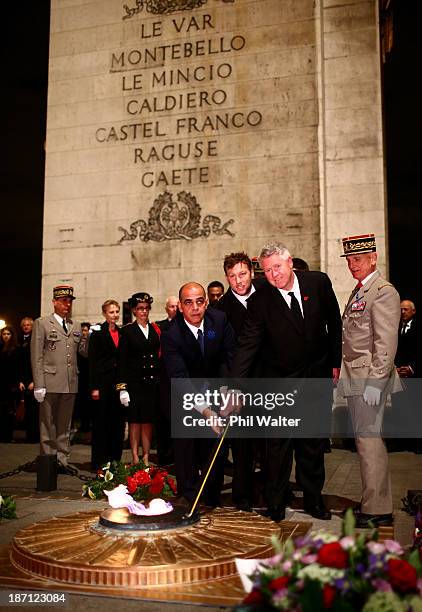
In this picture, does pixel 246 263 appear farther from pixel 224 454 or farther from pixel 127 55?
pixel 127 55

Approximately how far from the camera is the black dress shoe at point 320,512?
5.30 metres

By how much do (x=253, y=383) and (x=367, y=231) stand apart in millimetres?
5298

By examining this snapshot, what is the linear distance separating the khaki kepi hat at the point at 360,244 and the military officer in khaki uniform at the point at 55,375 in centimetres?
384

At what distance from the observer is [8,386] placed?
1152 centimetres

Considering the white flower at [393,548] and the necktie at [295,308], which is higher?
the necktie at [295,308]

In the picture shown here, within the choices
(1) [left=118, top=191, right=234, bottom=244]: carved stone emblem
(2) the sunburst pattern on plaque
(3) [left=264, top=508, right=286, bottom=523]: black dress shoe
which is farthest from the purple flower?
(1) [left=118, top=191, right=234, bottom=244]: carved stone emblem

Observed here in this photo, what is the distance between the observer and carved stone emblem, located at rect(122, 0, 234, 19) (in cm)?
1159

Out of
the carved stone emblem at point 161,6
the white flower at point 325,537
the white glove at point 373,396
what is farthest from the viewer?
the carved stone emblem at point 161,6

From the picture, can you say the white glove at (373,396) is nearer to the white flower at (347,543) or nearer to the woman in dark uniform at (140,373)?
the white flower at (347,543)

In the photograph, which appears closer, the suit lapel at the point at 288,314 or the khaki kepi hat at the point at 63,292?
the suit lapel at the point at 288,314

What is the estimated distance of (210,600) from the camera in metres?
3.48

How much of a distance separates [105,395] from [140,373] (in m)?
0.57

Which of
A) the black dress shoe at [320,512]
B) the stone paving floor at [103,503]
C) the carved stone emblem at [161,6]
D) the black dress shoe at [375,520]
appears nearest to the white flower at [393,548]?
the stone paving floor at [103,503]

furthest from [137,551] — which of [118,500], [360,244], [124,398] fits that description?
[124,398]
